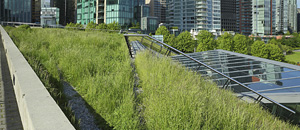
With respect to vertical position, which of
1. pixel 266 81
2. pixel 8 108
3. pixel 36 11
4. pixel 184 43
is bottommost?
pixel 8 108

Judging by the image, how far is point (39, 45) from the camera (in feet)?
36.9

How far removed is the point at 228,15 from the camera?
6742 inches

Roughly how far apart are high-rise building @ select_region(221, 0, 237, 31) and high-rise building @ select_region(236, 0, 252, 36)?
17.5 feet

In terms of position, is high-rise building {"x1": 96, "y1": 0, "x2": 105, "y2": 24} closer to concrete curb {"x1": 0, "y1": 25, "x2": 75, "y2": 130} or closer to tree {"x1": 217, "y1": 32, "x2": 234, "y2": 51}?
tree {"x1": 217, "y1": 32, "x2": 234, "y2": 51}

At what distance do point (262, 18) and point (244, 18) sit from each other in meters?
21.1

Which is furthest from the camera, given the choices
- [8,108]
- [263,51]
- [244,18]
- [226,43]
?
[244,18]

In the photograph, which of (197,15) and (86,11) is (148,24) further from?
(197,15)

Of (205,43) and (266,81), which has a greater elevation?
(205,43)

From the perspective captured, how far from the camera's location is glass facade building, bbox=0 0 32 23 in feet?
303

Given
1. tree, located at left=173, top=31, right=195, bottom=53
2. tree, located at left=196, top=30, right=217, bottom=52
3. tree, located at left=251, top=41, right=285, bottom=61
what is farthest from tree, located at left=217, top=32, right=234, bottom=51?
tree, located at left=251, top=41, right=285, bottom=61

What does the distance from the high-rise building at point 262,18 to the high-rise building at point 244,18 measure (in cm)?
1172

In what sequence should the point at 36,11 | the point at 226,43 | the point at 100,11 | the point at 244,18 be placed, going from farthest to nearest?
1. the point at 244,18
2. the point at 36,11
3. the point at 100,11
4. the point at 226,43

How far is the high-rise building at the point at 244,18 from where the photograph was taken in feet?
562

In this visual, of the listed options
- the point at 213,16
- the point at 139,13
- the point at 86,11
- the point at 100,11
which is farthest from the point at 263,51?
the point at 86,11
